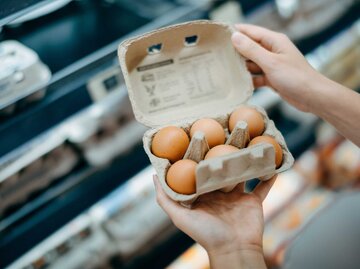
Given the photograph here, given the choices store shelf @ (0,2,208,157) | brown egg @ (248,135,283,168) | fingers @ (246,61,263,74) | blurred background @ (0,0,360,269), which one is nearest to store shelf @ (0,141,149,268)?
blurred background @ (0,0,360,269)

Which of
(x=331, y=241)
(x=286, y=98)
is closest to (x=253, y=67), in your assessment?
(x=286, y=98)

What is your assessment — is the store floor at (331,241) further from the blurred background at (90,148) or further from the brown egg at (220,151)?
the brown egg at (220,151)

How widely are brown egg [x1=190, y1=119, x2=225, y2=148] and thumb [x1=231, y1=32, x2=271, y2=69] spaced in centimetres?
27

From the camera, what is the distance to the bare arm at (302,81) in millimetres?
1450

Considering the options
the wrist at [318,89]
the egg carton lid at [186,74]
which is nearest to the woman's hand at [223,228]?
the egg carton lid at [186,74]

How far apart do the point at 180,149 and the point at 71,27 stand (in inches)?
34.6

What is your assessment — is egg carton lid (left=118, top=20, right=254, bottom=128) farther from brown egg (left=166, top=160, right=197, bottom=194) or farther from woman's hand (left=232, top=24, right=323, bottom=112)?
brown egg (left=166, top=160, right=197, bottom=194)

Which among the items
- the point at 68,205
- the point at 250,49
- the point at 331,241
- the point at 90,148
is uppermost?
the point at 250,49

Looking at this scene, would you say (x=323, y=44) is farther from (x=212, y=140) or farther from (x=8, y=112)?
(x=8, y=112)

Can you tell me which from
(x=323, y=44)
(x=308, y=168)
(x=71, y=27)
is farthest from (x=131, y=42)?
(x=308, y=168)

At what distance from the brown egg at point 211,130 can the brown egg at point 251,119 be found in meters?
0.05

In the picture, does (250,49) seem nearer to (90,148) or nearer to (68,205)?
(90,148)

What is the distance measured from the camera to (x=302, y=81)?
4.80 ft

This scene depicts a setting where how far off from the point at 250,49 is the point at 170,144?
1.43 feet
